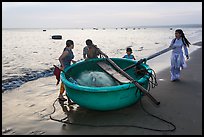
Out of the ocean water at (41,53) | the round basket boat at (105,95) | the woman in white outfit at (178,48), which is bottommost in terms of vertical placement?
the ocean water at (41,53)

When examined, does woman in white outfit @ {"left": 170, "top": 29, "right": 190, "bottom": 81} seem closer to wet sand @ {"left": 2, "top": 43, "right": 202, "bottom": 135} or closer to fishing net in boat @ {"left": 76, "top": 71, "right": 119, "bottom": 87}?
wet sand @ {"left": 2, "top": 43, "right": 202, "bottom": 135}

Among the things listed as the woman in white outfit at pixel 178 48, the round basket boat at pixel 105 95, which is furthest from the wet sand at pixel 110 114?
the woman in white outfit at pixel 178 48

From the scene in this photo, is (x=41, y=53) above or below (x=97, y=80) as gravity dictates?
below

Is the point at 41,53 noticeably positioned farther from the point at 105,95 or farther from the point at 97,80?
the point at 105,95

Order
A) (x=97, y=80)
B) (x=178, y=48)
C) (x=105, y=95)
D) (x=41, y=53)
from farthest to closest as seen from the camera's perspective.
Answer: (x=41, y=53) < (x=178, y=48) < (x=97, y=80) < (x=105, y=95)

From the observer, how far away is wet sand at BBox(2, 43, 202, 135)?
4.31 m

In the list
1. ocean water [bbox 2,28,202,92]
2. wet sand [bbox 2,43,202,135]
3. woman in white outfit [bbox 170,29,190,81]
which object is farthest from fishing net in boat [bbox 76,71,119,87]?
ocean water [bbox 2,28,202,92]

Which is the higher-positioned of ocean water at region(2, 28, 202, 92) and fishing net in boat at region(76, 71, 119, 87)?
fishing net in boat at region(76, 71, 119, 87)

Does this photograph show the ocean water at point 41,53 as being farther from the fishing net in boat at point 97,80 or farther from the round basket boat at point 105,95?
the round basket boat at point 105,95

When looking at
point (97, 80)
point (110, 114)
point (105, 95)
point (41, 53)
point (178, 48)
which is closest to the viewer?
point (105, 95)

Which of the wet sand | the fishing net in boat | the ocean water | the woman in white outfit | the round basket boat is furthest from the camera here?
the ocean water

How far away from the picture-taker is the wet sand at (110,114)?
4.31m

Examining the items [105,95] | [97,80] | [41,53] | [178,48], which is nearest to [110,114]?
[105,95]

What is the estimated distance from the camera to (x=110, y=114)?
4941mm
